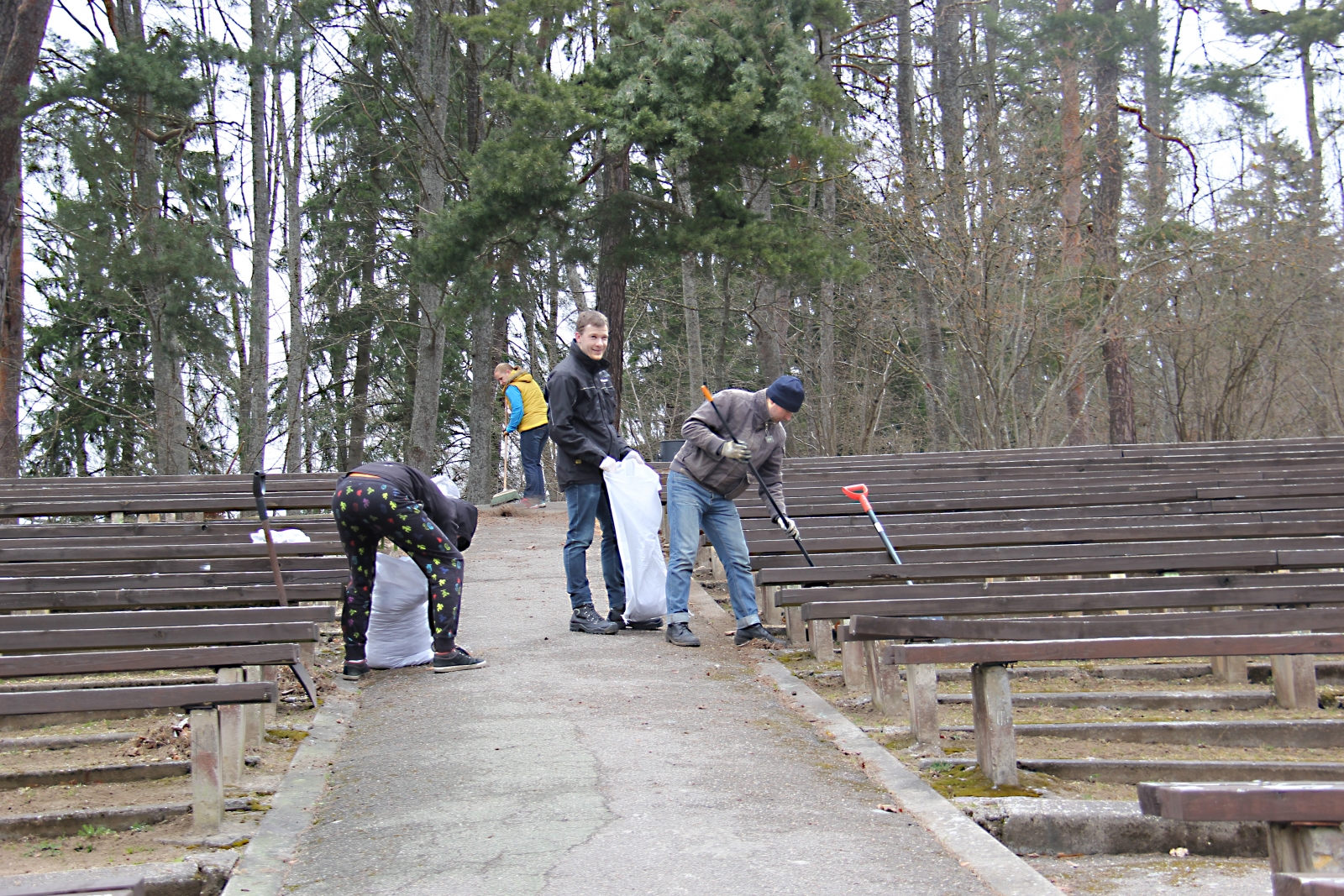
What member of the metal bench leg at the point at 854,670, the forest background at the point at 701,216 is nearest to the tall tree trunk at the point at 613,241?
the forest background at the point at 701,216

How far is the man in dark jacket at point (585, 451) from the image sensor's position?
727 cm

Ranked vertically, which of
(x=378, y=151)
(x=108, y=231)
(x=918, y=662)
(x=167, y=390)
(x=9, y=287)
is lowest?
(x=918, y=662)

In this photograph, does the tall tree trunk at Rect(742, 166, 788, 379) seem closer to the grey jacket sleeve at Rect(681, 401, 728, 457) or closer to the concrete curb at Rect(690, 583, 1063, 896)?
the grey jacket sleeve at Rect(681, 401, 728, 457)

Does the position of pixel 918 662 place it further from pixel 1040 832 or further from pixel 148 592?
pixel 148 592

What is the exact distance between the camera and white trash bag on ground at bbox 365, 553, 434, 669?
649 cm

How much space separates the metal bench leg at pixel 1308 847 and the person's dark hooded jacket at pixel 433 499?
435cm

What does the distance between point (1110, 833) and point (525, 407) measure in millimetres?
10699

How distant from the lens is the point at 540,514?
1525 centimetres

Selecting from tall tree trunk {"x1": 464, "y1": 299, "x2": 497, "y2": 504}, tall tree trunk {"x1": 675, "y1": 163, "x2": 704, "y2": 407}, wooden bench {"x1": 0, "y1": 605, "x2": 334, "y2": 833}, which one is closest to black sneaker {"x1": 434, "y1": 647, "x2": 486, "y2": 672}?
wooden bench {"x1": 0, "y1": 605, "x2": 334, "y2": 833}

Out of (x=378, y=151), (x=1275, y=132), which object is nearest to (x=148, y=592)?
(x=378, y=151)

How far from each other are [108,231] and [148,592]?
1821 cm

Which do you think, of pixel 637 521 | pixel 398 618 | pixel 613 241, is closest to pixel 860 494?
pixel 637 521

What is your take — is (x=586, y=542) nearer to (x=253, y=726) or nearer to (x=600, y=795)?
(x=253, y=726)

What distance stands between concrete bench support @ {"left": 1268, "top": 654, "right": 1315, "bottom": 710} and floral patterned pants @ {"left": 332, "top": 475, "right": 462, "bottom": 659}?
3980 mm
